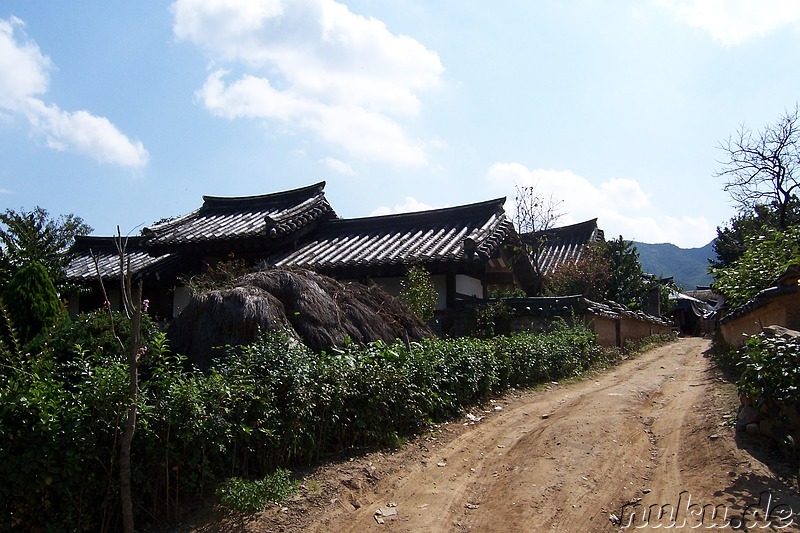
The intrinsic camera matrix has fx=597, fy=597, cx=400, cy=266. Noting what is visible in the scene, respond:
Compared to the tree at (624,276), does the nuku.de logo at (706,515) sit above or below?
below

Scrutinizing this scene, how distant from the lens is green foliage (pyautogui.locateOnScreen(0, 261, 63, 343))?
10.8 metres

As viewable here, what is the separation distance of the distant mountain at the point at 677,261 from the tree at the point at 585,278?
82.6 meters

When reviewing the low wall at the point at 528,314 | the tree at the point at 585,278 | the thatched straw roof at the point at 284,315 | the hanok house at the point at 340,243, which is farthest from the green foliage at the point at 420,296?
the tree at the point at 585,278

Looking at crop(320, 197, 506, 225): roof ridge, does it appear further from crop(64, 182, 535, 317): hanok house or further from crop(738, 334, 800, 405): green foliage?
crop(738, 334, 800, 405): green foliage

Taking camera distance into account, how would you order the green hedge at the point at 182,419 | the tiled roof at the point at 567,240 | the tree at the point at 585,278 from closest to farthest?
the green hedge at the point at 182,419 < the tree at the point at 585,278 < the tiled roof at the point at 567,240

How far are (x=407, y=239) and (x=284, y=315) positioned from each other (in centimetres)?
820

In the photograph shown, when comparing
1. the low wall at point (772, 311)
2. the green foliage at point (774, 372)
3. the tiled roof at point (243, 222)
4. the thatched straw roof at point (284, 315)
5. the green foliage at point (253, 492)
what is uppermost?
the tiled roof at point (243, 222)

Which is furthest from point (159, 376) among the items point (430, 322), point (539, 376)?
point (430, 322)

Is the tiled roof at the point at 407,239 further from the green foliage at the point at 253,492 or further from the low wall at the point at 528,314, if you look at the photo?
the green foliage at the point at 253,492

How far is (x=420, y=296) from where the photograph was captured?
1268 cm

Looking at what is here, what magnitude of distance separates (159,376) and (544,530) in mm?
3498

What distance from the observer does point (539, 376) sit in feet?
37.0

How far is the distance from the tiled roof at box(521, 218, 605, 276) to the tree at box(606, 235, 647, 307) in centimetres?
325

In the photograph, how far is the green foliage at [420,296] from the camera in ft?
41.5
